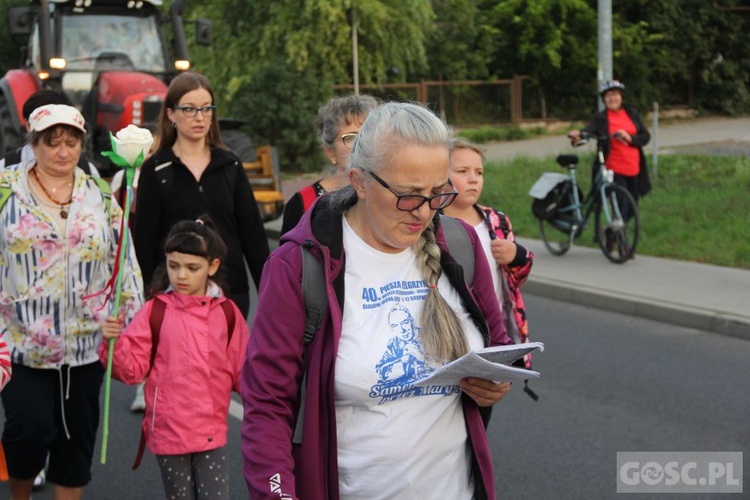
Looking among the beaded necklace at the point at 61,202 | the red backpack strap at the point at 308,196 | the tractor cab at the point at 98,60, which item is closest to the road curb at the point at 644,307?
the tractor cab at the point at 98,60

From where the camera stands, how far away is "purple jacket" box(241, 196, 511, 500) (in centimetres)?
262

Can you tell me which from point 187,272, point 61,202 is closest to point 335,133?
point 187,272

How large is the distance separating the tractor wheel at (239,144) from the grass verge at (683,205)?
3.54 metres

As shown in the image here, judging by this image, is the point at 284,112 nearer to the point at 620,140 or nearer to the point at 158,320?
the point at 620,140

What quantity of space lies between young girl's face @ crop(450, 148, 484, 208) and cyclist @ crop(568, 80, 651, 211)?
7197mm

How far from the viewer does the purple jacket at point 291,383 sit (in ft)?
8.58

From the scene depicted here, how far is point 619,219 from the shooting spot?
11.2 meters

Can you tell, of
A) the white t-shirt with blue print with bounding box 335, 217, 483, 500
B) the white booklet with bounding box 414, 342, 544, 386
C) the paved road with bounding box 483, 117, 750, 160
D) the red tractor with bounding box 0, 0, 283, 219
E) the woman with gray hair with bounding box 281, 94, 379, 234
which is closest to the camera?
the white booklet with bounding box 414, 342, 544, 386

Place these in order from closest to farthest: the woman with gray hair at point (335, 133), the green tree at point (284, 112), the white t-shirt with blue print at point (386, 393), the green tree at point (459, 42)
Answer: the white t-shirt with blue print at point (386, 393)
the woman with gray hair at point (335, 133)
the green tree at point (284, 112)
the green tree at point (459, 42)

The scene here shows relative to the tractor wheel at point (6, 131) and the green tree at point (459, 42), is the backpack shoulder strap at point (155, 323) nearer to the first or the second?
the tractor wheel at point (6, 131)

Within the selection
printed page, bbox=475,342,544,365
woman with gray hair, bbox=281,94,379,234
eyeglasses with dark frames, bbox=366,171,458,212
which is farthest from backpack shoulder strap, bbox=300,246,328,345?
woman with gray hair, bbox=281,94,379,234

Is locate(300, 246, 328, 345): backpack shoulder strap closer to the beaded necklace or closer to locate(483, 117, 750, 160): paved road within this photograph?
the beaded necklace

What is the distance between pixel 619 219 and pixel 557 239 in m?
1.63

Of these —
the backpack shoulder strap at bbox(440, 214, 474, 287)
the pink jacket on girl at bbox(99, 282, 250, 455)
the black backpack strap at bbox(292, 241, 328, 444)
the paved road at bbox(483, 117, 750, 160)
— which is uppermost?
the backpack shoulder strap at bbox(440, 214, 474, 287)
